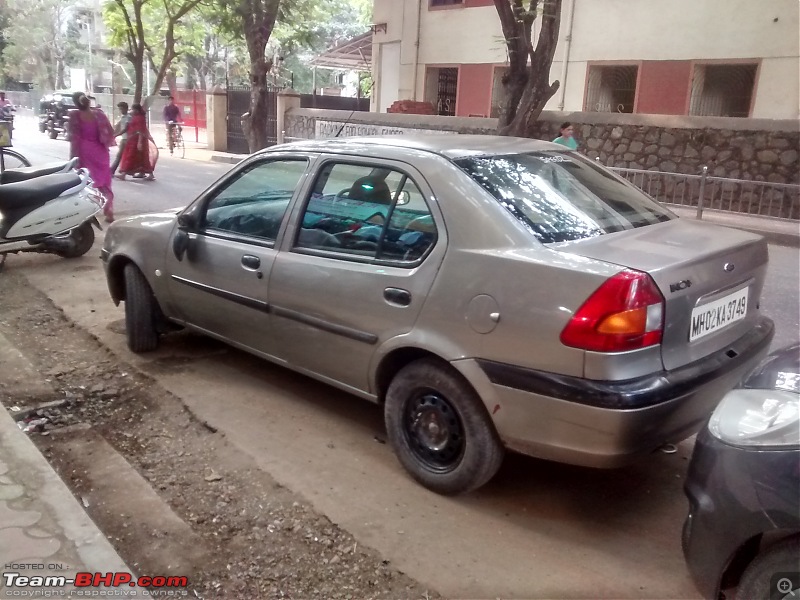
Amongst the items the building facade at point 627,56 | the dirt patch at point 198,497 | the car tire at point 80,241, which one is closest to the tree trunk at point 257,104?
the building facade at point 627,56

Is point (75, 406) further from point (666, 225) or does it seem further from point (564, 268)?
point (666, 225)

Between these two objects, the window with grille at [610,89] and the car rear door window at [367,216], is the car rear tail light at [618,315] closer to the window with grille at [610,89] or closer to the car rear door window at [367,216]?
the car rear door window at [367,216]

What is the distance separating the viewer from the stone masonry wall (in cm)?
1233

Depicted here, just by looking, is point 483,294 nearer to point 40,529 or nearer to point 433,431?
point 433,431

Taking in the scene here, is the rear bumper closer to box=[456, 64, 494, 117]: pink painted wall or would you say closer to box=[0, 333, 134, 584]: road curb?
box=[0, 333, 134, 584]: road curb

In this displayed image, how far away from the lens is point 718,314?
10.5 feet

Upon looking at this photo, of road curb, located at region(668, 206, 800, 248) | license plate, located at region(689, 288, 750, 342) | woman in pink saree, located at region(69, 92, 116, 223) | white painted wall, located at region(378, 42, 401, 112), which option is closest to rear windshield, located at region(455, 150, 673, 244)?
license plate, located at region(689, 288, 750, 342)

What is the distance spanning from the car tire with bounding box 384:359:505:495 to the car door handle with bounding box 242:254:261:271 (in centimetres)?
115

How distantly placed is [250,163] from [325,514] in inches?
86.4

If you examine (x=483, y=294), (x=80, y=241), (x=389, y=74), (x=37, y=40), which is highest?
(x=37, y=40)

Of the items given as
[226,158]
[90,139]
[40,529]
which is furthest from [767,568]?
[226,158]

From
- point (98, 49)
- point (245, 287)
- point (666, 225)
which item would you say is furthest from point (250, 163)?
point (98, 49)

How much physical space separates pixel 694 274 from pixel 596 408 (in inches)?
28.5

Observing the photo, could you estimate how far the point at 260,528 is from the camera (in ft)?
10.5
